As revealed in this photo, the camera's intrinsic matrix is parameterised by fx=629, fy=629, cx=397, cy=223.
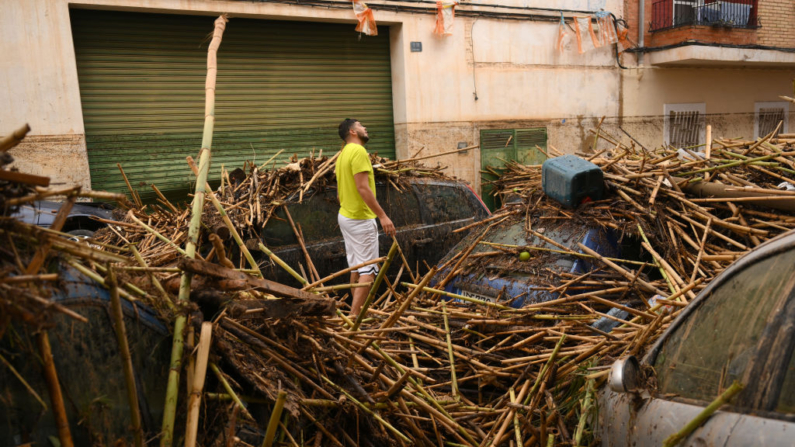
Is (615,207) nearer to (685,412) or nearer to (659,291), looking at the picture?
(659,291)

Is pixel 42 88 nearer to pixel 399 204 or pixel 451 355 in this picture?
pixel 399 204

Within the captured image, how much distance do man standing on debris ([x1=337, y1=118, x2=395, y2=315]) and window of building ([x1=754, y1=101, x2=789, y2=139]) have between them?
1607cm

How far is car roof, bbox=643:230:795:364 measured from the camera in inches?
85.0

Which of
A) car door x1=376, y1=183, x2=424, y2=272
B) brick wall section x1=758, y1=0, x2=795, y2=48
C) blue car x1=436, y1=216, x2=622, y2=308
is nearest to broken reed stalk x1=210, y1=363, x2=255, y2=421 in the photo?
blue car x1=436, y1=216, x2=622, y2=308

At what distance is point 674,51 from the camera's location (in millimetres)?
15531

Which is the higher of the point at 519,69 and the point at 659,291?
the point at 519,69

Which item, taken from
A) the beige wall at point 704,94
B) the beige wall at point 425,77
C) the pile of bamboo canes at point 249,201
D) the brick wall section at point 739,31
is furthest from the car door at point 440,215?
the brick wall section at point 739,31

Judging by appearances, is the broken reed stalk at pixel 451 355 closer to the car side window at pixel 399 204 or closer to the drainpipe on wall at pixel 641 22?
the car side window at pixel 399 204

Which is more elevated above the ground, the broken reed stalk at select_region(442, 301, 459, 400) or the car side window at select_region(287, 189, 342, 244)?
the car side window at select_region(287, 189, 342, 244)

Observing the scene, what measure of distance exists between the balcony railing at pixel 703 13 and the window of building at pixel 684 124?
7.01 ft

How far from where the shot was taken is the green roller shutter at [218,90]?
1096 centimetres

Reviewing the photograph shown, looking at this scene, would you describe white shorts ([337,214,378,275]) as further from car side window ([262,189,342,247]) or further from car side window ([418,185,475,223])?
car side window ([418,185,475,223])

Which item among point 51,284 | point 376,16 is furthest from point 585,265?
point 376,16

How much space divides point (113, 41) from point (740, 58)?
1488 centimetres
